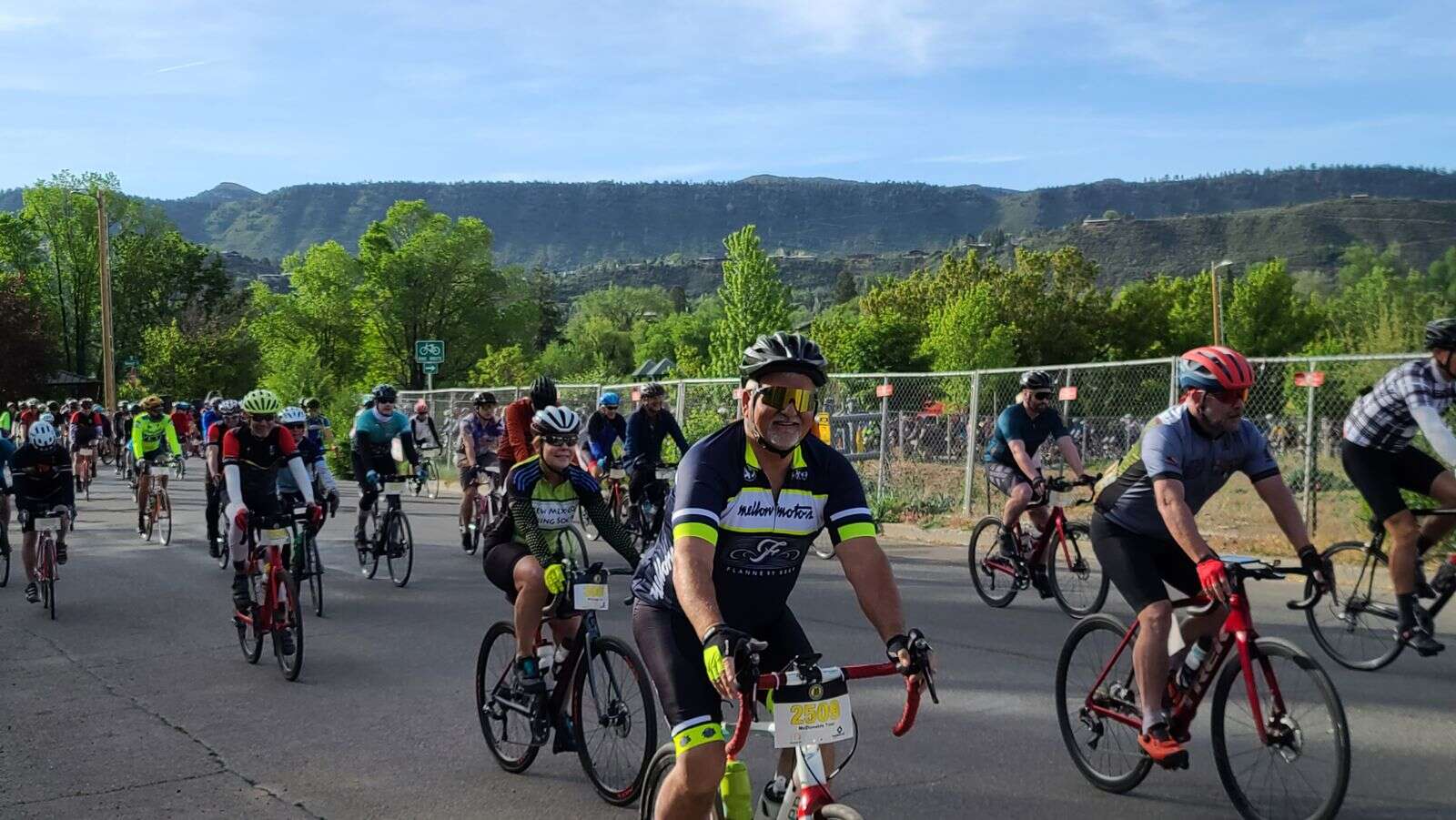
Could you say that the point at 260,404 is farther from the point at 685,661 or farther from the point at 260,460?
the point at 685,661

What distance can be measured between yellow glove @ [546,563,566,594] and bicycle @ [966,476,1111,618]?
5218mm

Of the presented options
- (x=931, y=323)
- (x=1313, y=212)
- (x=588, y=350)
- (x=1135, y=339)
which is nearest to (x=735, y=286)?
(x=931, y=323)

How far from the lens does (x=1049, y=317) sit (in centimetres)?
8694

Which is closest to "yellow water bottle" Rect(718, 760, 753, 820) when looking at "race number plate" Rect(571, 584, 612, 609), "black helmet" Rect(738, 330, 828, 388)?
"black helmet" Rect(738, 330, 828, 388)

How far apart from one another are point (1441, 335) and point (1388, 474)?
3.11ft

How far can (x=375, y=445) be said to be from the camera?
14.6 metres

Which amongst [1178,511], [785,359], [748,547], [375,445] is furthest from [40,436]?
[1178,511]

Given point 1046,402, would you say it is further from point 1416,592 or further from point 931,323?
point 931,323

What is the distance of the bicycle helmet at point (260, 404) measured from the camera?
34.2 ft

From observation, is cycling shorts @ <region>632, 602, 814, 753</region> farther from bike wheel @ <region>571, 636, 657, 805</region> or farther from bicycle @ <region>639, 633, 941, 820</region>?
bike wheel @ <region>571, 636, 657, 805</region>

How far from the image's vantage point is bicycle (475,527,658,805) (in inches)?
223

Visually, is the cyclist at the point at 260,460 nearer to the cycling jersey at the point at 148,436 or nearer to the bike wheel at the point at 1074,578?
the bike wheel at the point at 1074,578

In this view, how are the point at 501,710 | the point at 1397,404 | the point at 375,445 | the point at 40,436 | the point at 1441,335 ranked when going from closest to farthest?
the point at 501,710 → the point at 1441,335 → the point at 1397,404 → the point at 40,436 → the point at 375,445

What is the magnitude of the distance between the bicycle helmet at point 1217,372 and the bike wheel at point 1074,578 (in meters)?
5.05
